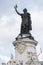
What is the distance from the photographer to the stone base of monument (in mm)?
20359

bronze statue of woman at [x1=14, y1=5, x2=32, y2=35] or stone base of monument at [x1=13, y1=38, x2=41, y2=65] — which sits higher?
bronze statue of woman at [x1=14, y1=5, x2=32, y2=35]

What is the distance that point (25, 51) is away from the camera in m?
20.5

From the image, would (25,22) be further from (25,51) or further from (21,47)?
(25,51)

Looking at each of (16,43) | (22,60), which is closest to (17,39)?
(16,43)

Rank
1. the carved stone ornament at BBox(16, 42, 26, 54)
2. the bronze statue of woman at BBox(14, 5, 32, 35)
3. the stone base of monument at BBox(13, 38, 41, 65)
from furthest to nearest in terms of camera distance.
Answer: the bronze statue of woman at BBox(14, 5, 32, 35), the carved stone ornament at BBox(16, 42, 26, 54), the stone base of monument at BBox(13, 38, 41, 65)

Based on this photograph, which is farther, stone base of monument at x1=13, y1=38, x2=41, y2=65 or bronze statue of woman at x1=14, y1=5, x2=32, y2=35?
bronze statue of woman at x1=14, y1=5, x2=32, y2=35

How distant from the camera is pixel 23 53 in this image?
20.5m

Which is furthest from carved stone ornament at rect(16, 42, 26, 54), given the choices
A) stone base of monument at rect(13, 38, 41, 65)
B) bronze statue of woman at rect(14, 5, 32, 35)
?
bronze statue of woman at rect(14, 5, 32, 35)

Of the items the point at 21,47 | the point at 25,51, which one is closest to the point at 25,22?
the point at 21,47

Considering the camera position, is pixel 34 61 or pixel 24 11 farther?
pixel 24 11

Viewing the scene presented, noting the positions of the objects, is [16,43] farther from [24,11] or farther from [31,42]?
[24,11]

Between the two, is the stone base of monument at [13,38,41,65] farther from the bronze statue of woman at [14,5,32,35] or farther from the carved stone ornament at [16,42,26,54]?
the bronze statue of woman at [14,5,32,35]

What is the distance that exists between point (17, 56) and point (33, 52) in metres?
1.21

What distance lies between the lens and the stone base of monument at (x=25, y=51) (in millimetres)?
20359
